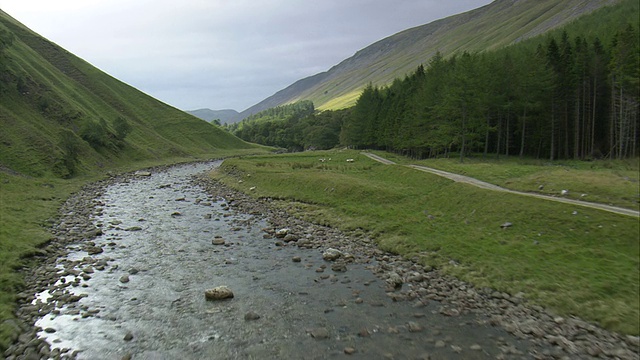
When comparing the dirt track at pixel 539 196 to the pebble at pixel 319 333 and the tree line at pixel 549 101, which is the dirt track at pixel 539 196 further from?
the pebble at pixel 319 333

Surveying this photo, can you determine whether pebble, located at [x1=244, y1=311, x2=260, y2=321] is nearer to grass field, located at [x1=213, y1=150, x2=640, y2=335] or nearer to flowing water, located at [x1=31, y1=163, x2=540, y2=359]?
flowing water, located at [x1=31, y1=163, x2=540, y2=359]

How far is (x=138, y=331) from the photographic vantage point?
50.8 ft

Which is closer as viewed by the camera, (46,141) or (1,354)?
(1,354)

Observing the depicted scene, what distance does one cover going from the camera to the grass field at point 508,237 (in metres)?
16.9

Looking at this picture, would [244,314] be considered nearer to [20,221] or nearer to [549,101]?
[20,221]

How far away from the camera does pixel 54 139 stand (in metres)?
79.1

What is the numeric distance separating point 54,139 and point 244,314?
87.2 m

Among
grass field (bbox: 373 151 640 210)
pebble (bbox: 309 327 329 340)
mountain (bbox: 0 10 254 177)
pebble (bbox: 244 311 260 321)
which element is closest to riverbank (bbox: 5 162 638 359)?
pebble (bbox: 309 327 329 340)

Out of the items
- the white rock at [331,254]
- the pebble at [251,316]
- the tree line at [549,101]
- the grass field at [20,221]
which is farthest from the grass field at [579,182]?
the grass field at [20,221]

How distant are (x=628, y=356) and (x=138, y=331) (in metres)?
20.4

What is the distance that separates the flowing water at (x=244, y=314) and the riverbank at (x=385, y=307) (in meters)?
0.09

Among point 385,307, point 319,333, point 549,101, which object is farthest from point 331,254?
point 549,101

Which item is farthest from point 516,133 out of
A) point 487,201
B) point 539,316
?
point 539,316

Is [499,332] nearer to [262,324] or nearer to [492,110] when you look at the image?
[262,324]
